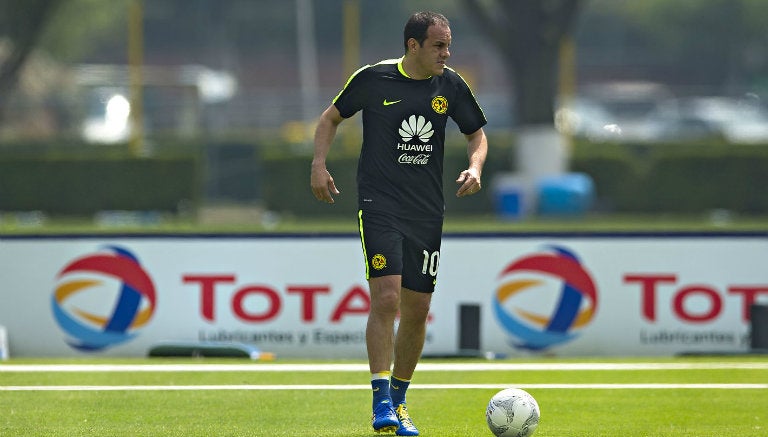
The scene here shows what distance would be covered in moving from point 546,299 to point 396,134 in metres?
7.14

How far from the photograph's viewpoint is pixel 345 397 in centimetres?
970

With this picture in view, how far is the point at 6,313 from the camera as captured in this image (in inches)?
587

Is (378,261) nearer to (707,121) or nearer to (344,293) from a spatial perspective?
(344,293)

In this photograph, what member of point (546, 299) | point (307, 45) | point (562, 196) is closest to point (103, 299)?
point (546, 299)

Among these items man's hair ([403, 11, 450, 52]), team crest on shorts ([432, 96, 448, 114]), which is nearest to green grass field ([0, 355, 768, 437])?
team crest on shorts ([432, 96, 448, 114])

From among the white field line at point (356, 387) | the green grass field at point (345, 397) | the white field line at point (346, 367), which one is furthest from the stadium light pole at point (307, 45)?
the white field line at point (356, 387)

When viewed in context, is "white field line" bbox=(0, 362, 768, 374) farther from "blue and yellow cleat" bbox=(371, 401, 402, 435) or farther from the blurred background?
the blurred background

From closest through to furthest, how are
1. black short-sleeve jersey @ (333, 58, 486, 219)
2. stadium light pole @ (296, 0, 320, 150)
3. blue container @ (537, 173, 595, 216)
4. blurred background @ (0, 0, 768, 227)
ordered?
black short-sleeve jersey @ (333, 58, 486, 219) < blue container @ (537, 173, 595, 216) < blurred background @ (0, 0, 768, 227) < stadium light pole @ (296, 0, 320, 150)

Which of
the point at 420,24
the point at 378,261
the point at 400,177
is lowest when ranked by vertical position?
the point at 378,261

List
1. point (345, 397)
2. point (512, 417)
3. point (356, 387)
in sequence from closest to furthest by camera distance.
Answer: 1. point (512, 417)
2. point (345, 397)
3. point (356, 387)

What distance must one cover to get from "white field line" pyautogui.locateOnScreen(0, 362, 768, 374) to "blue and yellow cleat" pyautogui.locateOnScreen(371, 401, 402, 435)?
352cm

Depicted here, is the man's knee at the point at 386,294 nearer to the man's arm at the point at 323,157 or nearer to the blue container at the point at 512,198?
the man's arm at the point at 323,157

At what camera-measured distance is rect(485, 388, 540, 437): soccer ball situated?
7629mm

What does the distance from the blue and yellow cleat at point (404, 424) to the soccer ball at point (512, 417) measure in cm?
45
